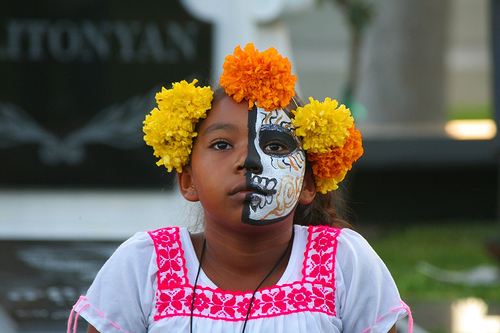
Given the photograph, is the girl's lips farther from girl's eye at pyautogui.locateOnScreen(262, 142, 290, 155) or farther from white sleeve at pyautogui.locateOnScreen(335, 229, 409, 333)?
white sleeve at pyautogui.locateOnScreen(335, 229, 409, 333)

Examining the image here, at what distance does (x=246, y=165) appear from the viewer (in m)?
1.96

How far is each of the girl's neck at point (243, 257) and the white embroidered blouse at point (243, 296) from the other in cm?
3

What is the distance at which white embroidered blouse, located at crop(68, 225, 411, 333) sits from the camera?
1940 millimetres

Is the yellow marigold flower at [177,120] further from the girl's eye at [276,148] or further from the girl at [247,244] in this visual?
the girl's eye at [276,148]

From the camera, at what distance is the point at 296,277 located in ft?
6.66

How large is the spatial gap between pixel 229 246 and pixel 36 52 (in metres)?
4.35

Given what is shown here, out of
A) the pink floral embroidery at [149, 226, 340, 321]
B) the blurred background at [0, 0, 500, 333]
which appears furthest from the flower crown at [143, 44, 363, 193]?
the blurred background at [0, 0, 500, 333]

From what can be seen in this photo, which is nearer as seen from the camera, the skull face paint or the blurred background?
the skull face paint

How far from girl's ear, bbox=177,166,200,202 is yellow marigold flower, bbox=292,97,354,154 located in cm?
31

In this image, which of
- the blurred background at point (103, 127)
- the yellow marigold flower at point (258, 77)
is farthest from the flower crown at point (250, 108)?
the blurred background at point (103, 127)

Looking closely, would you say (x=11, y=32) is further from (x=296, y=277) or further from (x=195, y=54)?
(x=296, y=277)

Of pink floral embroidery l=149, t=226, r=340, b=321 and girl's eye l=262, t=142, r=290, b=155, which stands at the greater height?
girl's eye l=262, t=142, r=290, b=155

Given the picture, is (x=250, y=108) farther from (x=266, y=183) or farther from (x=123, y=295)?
(x=123, y=295)

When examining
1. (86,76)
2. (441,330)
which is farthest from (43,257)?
(441,330)
